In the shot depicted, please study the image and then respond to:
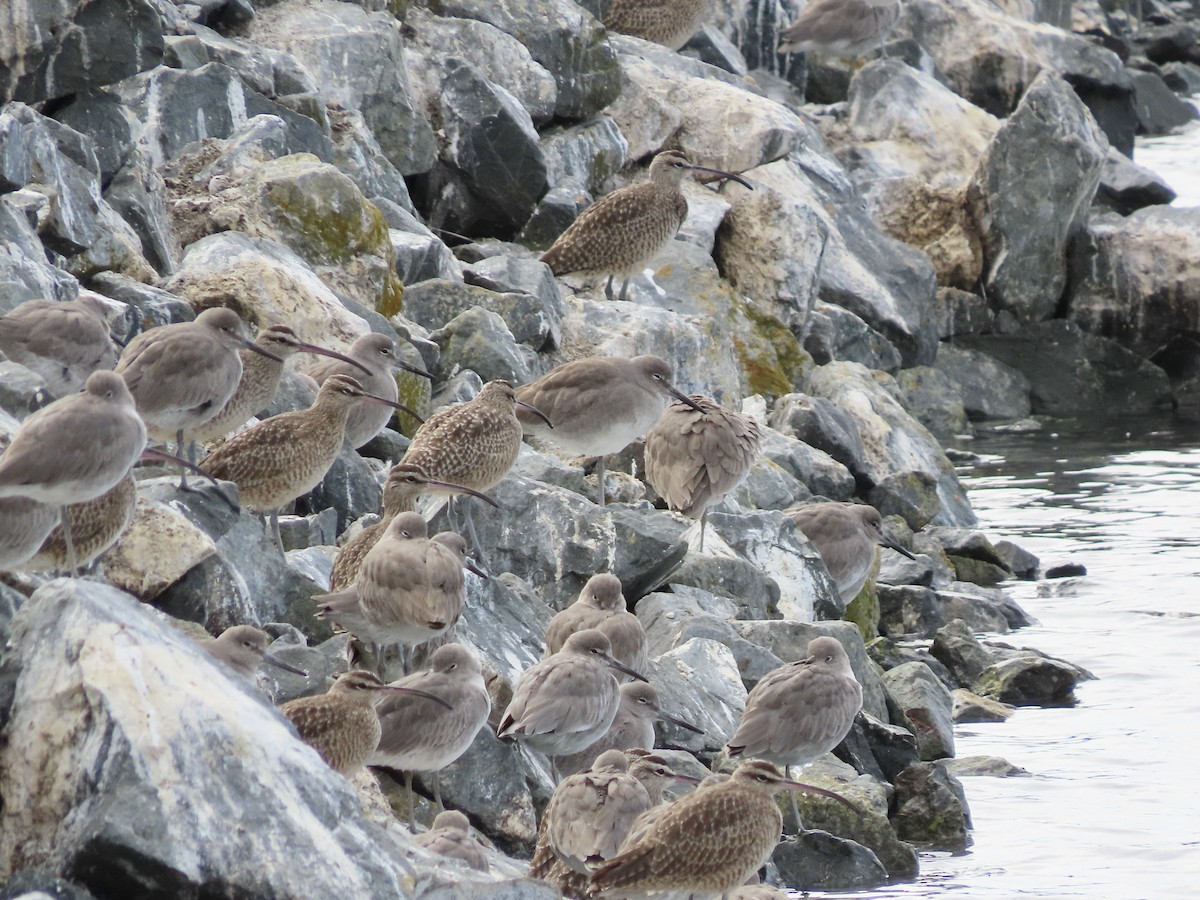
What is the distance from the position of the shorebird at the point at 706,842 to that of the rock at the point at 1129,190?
72.9 feet

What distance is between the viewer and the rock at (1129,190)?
2788 centimetres

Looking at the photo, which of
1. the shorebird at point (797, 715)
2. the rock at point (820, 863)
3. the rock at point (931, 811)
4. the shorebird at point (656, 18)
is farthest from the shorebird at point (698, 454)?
the shorebird at point (656, 18)

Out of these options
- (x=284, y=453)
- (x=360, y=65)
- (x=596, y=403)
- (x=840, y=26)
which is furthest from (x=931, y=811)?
(x=840, y=26)

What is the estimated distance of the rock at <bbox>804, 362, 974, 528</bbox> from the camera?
1670cm

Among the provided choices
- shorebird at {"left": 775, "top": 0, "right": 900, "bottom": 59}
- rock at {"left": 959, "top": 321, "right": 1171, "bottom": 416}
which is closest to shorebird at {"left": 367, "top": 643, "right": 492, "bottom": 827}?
rock at {"left": 959, "top": 321, "right": 1171, "bottom": 416}

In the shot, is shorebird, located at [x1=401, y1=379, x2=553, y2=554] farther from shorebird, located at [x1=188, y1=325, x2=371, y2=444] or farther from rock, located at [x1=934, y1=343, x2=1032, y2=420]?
rock, located at [x1=934, y1=343, x2=1032, y2=420]

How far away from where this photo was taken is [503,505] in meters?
10.9

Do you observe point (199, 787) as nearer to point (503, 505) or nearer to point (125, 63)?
point (503, 505)

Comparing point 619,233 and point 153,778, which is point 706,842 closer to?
point 153,778

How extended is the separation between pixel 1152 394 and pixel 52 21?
56.3 feet

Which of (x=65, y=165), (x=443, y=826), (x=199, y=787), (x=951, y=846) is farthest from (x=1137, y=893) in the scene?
(x=65, y=165)

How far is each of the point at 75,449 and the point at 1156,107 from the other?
34.8m

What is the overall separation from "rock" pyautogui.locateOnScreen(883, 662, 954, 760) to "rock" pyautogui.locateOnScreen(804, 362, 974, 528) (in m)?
5.04

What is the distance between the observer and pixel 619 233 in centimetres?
1516
